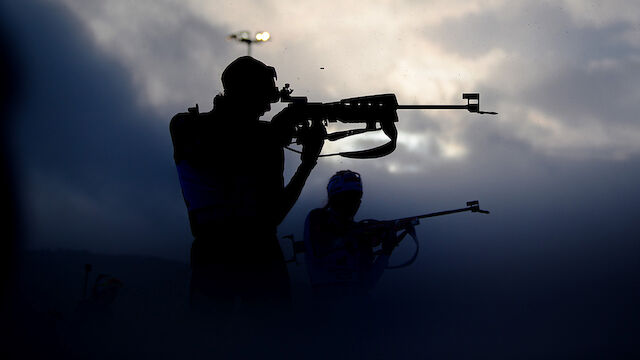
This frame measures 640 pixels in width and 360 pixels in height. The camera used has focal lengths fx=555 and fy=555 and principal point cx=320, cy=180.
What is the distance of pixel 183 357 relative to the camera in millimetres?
2766

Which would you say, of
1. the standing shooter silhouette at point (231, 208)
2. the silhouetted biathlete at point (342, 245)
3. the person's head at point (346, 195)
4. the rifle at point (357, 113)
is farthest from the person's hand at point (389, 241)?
the standing shooter silhouette at point (231, 208)

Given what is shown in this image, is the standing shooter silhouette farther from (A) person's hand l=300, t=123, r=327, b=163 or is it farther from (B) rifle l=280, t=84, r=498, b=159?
(B) rifle l=280, t=84, r=498, b=159

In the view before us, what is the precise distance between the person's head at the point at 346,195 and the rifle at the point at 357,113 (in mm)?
901

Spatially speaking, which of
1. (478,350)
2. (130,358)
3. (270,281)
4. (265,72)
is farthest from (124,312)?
(478,350)

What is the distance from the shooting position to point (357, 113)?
507 centimetres

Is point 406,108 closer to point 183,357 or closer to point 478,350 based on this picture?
point 478,350

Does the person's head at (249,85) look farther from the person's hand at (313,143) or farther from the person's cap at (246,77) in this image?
the person's hand at (313,143)

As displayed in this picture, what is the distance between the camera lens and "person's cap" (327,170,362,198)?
5875 millimetres

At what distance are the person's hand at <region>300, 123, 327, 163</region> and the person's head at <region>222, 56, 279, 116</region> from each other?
44 cm

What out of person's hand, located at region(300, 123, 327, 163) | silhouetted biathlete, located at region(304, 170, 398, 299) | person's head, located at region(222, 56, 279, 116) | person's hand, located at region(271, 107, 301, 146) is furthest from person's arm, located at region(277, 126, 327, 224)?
silhouetted biathlete, located at region(304, 170, 398, 299)

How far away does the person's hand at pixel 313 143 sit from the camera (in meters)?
3.61

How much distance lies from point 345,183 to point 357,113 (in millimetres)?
1049

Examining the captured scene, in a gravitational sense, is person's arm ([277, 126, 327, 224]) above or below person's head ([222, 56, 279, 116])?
below

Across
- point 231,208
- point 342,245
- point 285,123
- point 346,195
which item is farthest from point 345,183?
point 231,208
